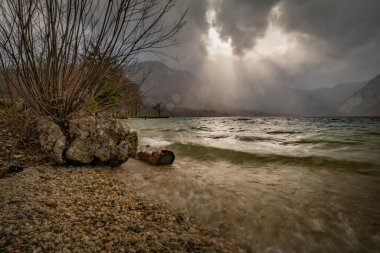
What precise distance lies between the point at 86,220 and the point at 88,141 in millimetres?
2805

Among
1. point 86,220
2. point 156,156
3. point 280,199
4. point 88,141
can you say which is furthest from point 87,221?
point 156,156

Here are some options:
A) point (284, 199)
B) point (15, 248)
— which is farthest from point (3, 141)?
point (284, 199)

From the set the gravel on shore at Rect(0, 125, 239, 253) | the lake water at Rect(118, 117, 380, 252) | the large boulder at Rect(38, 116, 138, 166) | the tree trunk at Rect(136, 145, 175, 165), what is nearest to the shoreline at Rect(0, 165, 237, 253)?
the gravel on shore at Rect(0, 125, 239, 253)

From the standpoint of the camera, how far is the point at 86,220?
2.53 metres

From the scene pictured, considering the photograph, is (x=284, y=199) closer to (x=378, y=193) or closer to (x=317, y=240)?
(x=317, y=240)

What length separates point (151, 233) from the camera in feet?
8.06

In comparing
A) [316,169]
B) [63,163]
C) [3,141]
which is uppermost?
[3,141]

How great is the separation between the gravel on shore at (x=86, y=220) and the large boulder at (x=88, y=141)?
794mm

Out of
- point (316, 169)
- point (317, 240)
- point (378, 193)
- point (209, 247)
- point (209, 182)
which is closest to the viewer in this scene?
point (209, 247)

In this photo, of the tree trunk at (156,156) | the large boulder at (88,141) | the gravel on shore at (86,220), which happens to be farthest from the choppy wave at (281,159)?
the gravel on shore at (86,220)

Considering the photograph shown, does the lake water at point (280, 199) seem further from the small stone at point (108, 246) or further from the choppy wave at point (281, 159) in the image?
the small stone at point (108, 246)

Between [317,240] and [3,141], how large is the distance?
675cm

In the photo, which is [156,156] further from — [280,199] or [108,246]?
[108,246]

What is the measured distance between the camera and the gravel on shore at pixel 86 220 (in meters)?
2.04
